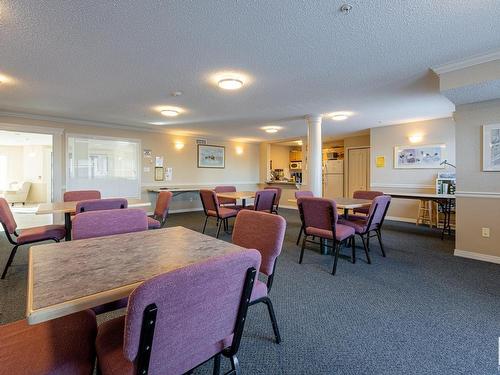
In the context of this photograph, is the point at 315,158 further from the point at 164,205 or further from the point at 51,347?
the point at 51,347

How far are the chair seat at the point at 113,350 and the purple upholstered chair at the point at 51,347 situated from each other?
31 mm

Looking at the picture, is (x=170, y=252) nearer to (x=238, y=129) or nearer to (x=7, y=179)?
(x=238, y=129)

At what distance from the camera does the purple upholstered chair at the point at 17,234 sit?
8.59 feet

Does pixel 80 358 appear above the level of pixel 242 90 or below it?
below

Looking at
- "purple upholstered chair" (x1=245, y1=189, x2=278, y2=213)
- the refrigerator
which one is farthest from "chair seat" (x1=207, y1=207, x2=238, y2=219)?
the refrigerator

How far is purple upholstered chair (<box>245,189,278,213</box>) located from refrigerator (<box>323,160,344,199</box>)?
13.3 ft

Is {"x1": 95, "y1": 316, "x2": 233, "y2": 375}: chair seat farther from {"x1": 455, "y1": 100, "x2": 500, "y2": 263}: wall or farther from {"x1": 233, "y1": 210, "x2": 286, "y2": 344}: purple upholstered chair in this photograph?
{"x1": 455, "y1": 100, "x2": 500, "y2": 263}: wall

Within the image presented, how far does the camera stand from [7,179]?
1013 centimetres

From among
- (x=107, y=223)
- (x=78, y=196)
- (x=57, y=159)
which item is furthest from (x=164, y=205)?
(x=57, y=159)

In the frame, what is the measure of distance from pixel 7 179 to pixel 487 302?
14074 millimetres

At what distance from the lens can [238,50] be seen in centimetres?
252

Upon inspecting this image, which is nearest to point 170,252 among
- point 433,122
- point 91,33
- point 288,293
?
point 288,293

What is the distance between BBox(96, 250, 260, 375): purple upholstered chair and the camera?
68cm

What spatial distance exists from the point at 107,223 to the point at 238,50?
6.43ft
